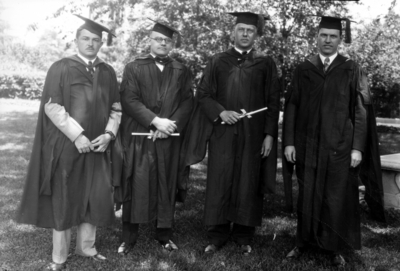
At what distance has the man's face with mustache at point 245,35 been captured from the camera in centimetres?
446

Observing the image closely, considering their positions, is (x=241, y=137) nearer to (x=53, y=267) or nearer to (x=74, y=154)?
(x=74, y=154)

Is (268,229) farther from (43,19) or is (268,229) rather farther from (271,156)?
(43,19)

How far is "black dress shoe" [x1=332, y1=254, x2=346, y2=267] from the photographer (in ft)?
13.6

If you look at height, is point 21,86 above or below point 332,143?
above

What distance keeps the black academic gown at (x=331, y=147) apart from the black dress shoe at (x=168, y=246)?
55.0 inches

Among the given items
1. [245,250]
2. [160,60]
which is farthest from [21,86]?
[245,250]

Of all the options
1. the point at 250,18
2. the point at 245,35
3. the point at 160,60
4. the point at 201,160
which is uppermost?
the point at 250,18

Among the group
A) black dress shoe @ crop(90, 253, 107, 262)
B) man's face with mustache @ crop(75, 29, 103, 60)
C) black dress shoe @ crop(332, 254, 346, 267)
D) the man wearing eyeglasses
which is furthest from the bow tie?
black dress shoe @ crop(332, 254, 346, 267)

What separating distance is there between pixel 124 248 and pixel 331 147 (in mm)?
2409

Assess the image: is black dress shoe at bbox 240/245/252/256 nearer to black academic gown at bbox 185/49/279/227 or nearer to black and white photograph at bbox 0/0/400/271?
black and white photograph at bbox 0/0/400/271

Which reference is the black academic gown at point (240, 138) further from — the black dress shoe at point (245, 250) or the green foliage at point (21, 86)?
the green foliage at point (21, 86)

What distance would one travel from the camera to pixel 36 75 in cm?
2216

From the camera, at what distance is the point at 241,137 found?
4461mm

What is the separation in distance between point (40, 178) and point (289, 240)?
2885 millimetres
